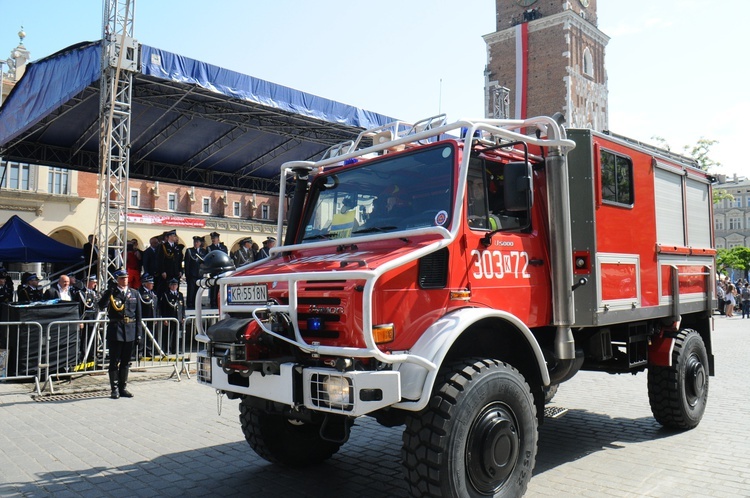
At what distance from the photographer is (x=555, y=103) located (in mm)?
55969

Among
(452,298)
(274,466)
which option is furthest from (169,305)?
(452,298)

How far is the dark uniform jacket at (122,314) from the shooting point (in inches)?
355

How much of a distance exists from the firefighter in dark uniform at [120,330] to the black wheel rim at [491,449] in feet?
22.0

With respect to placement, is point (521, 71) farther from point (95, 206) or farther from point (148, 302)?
point (95, 206)

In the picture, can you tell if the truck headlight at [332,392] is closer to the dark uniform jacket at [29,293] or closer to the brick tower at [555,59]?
the dark uniform jacket at [29,293]

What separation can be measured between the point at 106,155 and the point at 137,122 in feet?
15.0

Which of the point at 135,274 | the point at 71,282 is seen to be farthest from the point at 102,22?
the point at 71,282

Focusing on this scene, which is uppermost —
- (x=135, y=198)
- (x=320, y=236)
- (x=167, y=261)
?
(x=135, y=198)

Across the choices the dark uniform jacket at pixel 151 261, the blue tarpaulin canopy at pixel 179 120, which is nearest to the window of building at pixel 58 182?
the blue tarpaulin canopy at pixel 179 120

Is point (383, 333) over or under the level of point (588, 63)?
under

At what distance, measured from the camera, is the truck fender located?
362cm

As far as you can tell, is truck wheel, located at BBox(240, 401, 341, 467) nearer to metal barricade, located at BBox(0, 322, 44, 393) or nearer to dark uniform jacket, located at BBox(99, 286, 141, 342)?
dark uniform jacket, located at BBox(99, 286, 141, 342)

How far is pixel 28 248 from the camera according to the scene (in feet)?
49.2

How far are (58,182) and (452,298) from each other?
42.6 m
